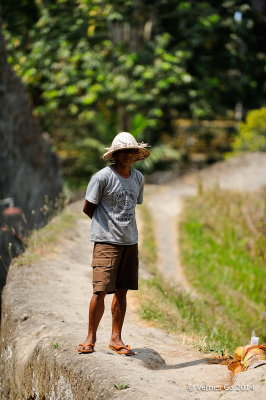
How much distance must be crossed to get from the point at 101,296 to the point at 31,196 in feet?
29.4

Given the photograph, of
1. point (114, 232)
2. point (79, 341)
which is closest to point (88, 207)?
point (114, 232)

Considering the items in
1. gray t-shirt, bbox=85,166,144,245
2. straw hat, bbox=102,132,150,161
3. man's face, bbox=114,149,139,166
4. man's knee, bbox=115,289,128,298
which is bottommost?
man's knee, bbox=115,289,128,298

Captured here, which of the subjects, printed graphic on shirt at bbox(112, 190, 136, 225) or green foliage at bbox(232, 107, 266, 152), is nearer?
printed graphic on shirt at bbox(112, 190, 136, 225)

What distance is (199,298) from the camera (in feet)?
33.7

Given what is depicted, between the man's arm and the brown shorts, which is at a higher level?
the man's arm

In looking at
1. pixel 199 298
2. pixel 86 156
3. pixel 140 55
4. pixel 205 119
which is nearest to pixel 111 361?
pixel 199 298

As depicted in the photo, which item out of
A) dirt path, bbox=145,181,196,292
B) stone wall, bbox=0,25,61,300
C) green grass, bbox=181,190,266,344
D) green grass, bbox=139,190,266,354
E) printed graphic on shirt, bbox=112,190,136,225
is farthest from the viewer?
stone wall, bbox=0,25,61,300

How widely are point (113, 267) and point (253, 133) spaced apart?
15617 mm

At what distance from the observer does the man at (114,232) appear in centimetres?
550

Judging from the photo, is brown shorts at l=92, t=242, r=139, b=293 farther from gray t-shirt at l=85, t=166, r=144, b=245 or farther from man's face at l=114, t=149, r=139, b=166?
man's face at l=114, t=149, r=139, b=166

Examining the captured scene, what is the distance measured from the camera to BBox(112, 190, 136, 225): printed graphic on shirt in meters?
5.59

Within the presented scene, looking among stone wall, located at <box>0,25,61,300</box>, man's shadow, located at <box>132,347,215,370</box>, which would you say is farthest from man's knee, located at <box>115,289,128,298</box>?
stone wall, located at <box>0,25,61,300</box>

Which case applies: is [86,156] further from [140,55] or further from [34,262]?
[34,262]

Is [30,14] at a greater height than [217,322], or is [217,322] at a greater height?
[30,14]
